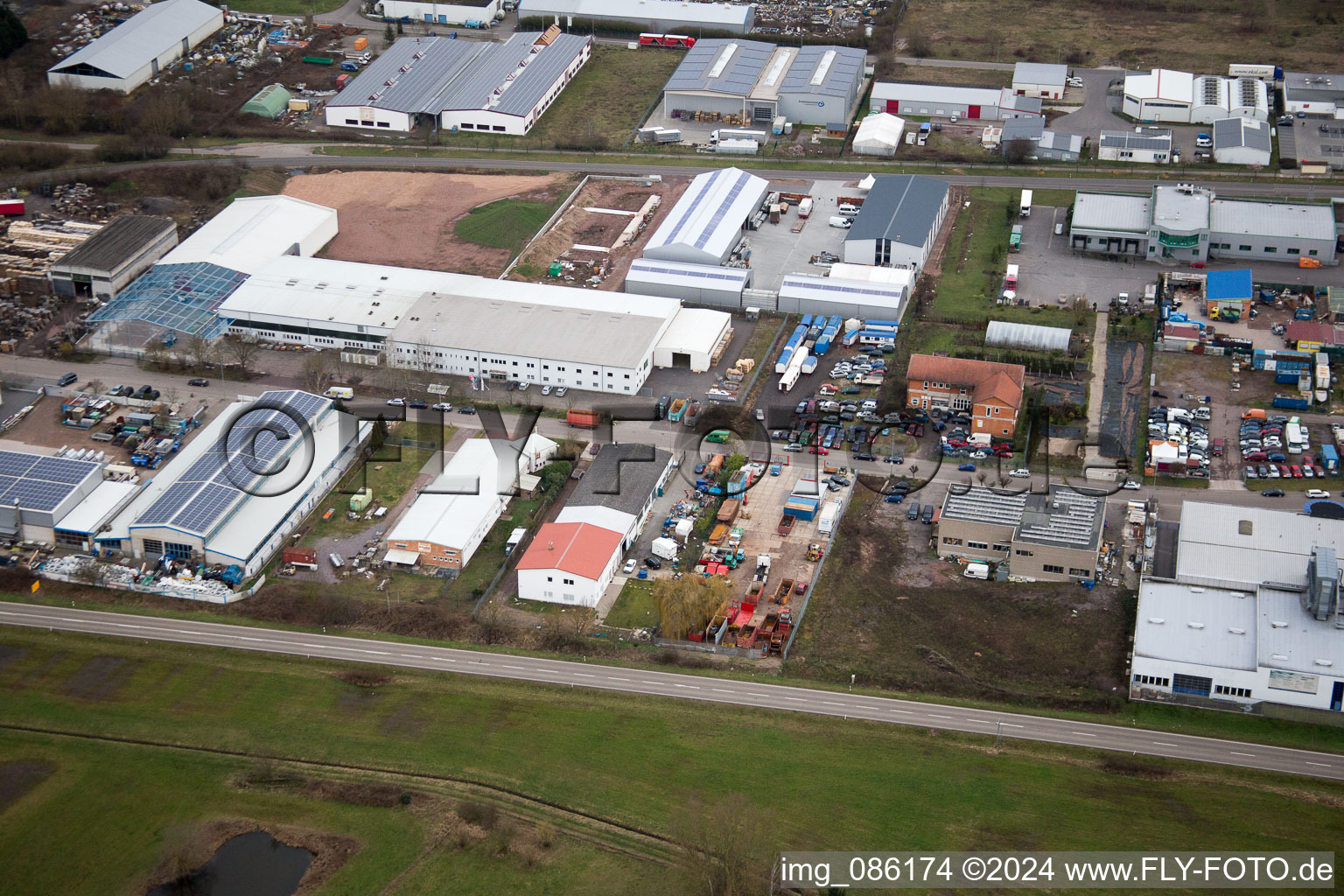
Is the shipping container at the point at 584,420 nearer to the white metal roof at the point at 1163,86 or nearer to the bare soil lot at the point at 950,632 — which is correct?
the bare soil lot at the point at 950,632

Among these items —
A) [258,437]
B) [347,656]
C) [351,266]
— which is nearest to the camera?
[347,656]

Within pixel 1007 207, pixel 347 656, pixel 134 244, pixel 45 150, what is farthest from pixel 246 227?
pixel 1007 207

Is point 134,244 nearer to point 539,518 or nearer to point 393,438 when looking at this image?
point 393,438

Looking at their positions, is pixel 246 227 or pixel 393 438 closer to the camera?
pixel 393 438

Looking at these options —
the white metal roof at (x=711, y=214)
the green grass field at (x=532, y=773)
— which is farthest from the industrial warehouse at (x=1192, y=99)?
the green grass field at (x=532, y=773)

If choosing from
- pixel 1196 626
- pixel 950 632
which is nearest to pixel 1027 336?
pixel 950 632

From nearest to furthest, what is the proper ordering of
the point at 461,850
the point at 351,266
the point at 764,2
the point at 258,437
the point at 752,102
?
the point at 461,850
the point at 258,437
the point at 351,266
the point at 752,102
the point at 764,2

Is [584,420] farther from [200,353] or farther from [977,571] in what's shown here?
[977,571]

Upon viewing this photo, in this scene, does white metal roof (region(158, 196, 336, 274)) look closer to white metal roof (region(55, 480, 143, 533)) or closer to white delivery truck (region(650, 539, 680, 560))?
white metal roof (region(55, 480, 143, 533))
